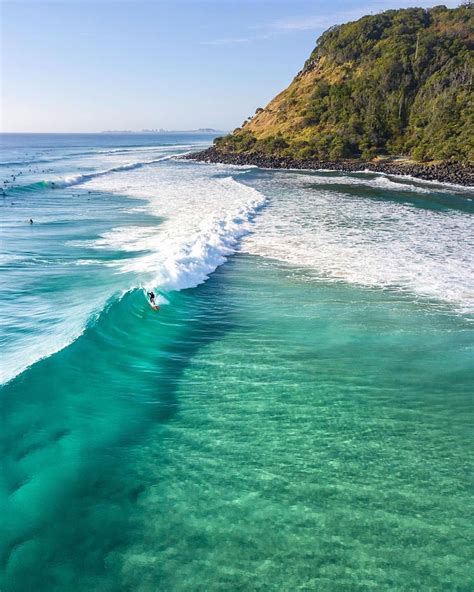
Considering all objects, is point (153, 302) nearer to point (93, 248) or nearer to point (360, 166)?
point (93, 248)

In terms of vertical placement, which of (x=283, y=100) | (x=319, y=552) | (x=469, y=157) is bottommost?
(x=319, y=552)

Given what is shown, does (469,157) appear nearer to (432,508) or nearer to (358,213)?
(358,213)

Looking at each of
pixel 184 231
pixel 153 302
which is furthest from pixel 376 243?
pixel 153 302

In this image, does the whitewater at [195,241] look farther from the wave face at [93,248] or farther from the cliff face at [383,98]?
the cliff face at [383,98]

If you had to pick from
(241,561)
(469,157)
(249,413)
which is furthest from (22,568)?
(469,157)

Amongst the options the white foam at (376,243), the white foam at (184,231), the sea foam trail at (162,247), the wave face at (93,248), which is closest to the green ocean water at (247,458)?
the sea foam trail at (162,247)

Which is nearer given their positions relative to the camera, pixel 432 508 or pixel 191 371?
pixel 432 508

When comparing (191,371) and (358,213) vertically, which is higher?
(358,213)

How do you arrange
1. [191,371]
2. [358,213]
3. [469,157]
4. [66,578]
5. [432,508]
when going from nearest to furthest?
[66,578] → [432,508] → [191,371] → [358,213] → [469,157]
